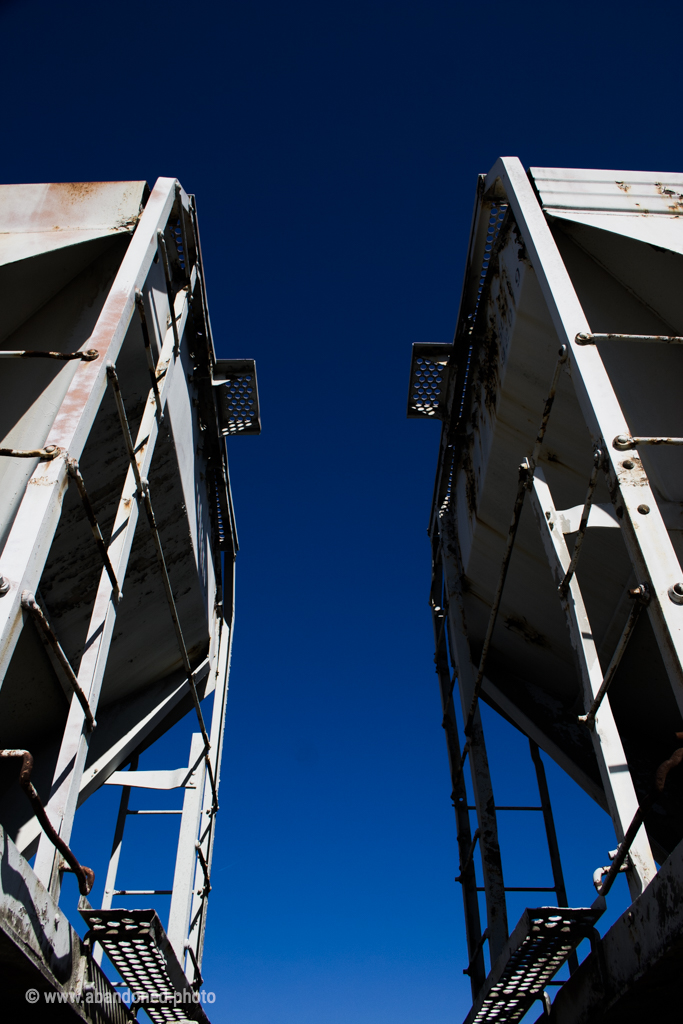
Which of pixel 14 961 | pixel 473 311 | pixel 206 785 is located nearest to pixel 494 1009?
pixel 14 961

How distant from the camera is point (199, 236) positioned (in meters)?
8.01

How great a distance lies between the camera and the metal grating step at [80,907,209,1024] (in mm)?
3662

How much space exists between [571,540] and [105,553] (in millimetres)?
4808

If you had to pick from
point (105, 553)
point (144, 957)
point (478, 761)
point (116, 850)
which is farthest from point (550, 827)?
point (105, 553)

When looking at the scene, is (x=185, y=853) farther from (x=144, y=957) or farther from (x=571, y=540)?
(x=571, y=540)

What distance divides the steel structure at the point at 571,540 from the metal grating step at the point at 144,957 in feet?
6.55

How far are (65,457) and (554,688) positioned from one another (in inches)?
281

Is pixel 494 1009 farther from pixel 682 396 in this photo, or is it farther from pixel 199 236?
pixel 199 236

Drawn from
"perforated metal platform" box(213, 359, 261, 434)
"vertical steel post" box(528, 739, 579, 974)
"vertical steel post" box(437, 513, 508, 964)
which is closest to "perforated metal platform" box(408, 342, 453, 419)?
"vertical steel post" box(437, 513, 508, 964)

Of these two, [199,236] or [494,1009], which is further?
[199,236]

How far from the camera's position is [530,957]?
3955mm

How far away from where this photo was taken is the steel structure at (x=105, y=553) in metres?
3.72

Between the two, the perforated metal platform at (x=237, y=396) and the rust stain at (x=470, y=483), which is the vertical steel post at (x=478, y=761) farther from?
the perforated metal platform at (x=237, y=396)

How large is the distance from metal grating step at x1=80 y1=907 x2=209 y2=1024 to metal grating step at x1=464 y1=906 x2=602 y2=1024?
6.48ft
